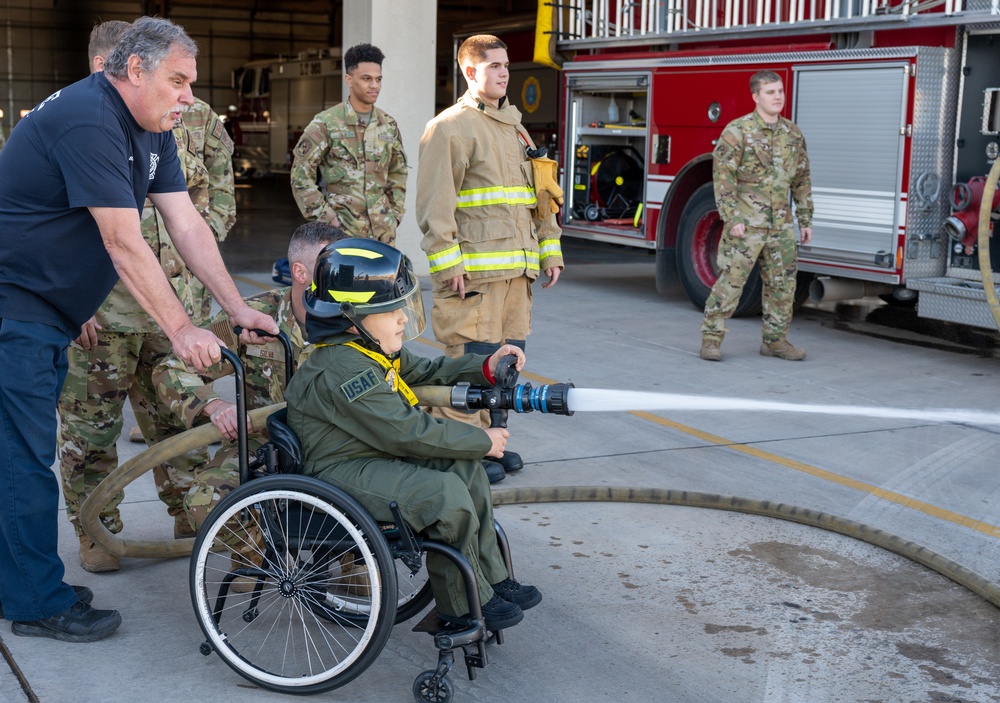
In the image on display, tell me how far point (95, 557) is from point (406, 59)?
8.52 metres

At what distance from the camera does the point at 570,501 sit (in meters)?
4.95

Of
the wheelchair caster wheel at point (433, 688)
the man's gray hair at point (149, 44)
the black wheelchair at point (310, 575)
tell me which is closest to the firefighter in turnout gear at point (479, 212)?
the black wheelchair at point (310, 575)

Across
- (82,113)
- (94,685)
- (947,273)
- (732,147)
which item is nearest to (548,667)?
(94,685)

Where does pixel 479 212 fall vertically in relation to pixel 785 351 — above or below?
above

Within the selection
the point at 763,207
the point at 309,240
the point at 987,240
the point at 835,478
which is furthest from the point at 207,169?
the point at 987,240

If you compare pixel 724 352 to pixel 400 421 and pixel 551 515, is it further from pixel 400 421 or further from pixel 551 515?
pixel 400 421

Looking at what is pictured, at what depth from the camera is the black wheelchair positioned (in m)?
3.03

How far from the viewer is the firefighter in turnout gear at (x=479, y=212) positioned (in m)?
5.19

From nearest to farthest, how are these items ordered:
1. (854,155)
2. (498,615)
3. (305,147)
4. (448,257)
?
(498,615), (448,257), (305,147), (854,155)

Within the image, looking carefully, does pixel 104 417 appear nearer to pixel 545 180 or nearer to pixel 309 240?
pixel 309 240

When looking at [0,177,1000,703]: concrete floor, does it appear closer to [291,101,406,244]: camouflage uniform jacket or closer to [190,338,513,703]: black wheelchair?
[190,338,513,703]: black wheelchair

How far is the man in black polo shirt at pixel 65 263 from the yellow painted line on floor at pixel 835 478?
115 inches

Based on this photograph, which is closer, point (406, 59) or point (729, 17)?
point (729, 17)

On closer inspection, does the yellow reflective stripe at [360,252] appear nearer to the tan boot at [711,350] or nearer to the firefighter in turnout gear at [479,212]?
the firefighter in turnout gear at [479,212]
